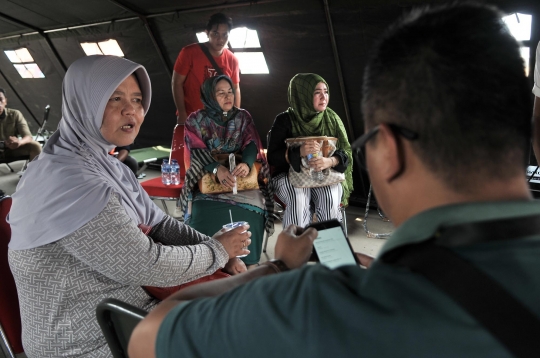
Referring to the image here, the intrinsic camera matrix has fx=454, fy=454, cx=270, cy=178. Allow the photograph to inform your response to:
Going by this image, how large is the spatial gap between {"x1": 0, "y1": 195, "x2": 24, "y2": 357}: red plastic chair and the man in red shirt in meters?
2.75

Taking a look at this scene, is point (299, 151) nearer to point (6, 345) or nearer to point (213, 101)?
point (213, 101)

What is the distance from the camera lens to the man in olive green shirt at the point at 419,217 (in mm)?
534

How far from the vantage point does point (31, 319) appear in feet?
4.81

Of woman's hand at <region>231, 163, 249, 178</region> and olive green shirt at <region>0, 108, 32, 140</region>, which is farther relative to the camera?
olive green shirt at <region>0, 108, 32, 140</region>

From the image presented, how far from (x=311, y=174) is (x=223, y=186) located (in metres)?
0.70

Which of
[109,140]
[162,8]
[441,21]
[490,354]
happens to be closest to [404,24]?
[441,21]

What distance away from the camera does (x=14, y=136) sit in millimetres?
6215

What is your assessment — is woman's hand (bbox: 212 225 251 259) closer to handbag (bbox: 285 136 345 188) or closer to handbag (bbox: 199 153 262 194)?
handbag (bbox: 199 153 262 194)

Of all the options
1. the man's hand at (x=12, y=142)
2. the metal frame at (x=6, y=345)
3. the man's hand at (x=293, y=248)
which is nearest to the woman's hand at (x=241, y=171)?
the metal frame at (x=6, y=345)

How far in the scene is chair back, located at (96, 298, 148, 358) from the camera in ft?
3.32

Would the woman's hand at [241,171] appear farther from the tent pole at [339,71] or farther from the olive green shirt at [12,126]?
the olive green shirt at [12,126]

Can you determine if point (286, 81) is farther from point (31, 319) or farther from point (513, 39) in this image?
point (513, 39)

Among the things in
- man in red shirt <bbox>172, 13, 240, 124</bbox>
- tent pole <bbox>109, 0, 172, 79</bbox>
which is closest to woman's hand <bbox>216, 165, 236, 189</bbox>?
man in red shirt <bbox>172, 13, 240, 124</bbox>

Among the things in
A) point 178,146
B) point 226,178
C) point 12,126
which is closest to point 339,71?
point 178,146
